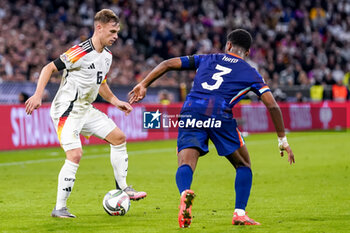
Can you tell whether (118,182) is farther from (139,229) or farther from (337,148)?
(337,148)

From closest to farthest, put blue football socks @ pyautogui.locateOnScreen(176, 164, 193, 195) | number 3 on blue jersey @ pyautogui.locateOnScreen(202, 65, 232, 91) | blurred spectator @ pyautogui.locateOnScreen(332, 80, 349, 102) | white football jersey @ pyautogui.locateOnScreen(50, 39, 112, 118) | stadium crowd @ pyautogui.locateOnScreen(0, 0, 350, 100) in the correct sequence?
blue football socks @ pyautogui.locateOnScreen(176, 164, 193, 195), number 3 on blue jersey @ pyautogui.locateOnScreen(202, 65, 232, 91), white football jersey @ pyautogui.locateOnScreen(50, 39, 112, 118), stadium crowd @ pyautogui.locateOnScreen(0, 0, 350, 100), blurred spectator @ pyautogui.locateOnScreen(332, 80, 349, 102)

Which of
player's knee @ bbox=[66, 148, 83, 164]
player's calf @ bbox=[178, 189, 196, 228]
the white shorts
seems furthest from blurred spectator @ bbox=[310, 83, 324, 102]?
player's calf @ bbox=[178, 189, 196, 228]

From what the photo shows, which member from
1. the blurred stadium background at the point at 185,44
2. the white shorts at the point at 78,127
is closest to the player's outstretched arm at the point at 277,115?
the white shorts at the point at 78,127

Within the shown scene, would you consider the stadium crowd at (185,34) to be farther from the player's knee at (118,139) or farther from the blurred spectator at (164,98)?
the player's knee at (118,139)

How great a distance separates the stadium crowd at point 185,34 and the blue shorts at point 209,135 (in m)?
13.3

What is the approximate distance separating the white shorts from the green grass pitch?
0.85 m

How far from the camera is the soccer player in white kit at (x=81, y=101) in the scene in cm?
747

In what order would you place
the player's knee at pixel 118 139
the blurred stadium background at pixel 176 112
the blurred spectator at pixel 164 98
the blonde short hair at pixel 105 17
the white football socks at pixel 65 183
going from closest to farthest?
the white football socks at pixel 65 183 < the blonde short hair at pixel 105 17 < the blurred stadium background at pixel 176 112 < the player's knee at pixel 118 139 < the blurred spectator at pixel 164 98

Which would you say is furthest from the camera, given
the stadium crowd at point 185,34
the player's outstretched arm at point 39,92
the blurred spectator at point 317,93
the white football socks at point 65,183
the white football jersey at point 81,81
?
the blurred spectator at point 317,93

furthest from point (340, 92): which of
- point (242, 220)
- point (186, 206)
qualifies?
point (186, 206)

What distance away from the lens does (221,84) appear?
6691mm

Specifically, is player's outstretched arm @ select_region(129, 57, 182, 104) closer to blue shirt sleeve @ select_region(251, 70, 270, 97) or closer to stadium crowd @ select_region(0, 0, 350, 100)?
blue shirt sleeve @ select_region(251, 70, 270, 97)

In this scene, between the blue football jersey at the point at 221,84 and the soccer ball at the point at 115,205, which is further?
the soccer ball at the point at 115,205

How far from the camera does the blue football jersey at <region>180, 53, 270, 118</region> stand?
6668 mm
